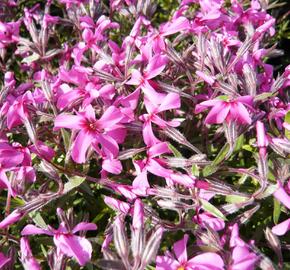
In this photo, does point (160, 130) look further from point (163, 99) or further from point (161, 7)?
point (161, 7)

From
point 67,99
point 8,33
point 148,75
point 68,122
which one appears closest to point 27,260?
point 68,122

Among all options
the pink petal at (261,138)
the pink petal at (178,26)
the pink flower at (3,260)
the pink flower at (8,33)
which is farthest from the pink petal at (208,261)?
the pink flower at (8,33)

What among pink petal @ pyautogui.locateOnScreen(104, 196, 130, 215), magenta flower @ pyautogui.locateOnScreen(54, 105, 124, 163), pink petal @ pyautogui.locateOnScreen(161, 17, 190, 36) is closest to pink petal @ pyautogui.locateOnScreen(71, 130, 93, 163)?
→ magenta flower @ pyautogui.locateOnScreen(54, 105, 124, 163)

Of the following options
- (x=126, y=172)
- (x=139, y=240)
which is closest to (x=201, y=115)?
(x=126, y=172)

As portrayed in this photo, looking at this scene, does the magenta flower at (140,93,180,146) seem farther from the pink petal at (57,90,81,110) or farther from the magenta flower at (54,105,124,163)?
the pink petal at (57,90,81,110)

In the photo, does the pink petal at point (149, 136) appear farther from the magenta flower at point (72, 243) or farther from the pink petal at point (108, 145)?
the magenta flower at point (72, 243)

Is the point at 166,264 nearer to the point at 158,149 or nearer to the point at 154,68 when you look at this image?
the point at 158,149
